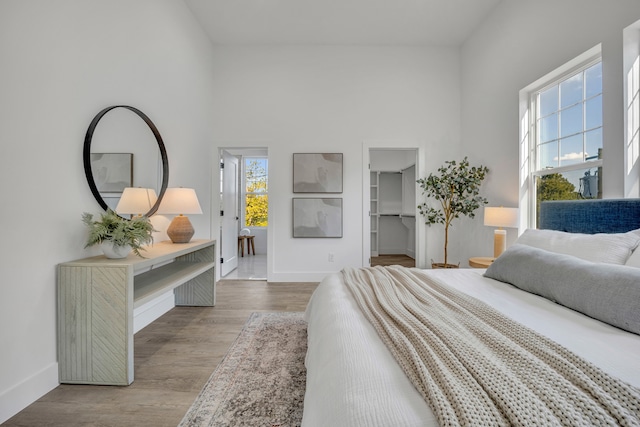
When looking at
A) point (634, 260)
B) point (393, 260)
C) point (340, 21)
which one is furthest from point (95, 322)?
point (393, 260)

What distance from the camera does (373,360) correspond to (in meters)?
0.88

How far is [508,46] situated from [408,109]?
1.27 metres

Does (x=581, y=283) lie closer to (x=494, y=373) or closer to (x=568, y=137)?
(x=494, y=373)

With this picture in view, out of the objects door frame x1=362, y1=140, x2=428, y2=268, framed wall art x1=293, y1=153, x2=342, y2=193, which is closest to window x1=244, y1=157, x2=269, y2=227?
framed wall art x1=293, y1=153, x2=342, y2=193

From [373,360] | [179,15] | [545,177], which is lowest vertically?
[373,360]

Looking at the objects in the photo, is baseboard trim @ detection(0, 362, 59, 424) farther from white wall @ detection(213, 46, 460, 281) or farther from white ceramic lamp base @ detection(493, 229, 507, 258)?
white ceramic lamp base @ detection(493, 229, 507, 258)

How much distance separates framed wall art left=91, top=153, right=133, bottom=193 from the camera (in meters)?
1.93

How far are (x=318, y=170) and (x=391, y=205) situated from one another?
305 centimetres

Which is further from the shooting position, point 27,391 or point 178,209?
point 178,209

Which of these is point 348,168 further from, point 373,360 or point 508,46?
point 373,360

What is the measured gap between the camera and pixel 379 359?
882 mm

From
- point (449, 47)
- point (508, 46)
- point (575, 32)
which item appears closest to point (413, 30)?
point (449, 47)

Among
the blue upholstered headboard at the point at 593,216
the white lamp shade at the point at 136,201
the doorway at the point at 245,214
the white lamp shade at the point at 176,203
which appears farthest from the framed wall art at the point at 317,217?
the blue upholstered headboard at the point at 593,216

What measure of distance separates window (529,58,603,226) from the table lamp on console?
10.9 ft
